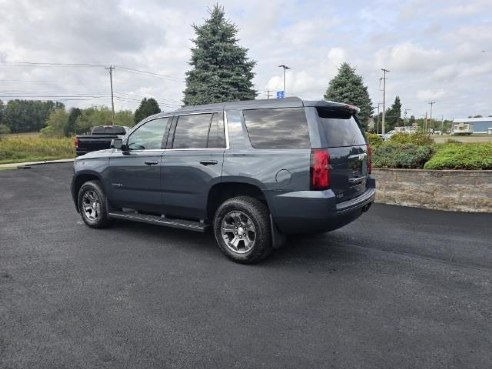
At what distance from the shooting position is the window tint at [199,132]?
4887 millimetres

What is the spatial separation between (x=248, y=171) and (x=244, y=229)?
2.40 feet

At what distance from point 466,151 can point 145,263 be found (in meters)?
6.71

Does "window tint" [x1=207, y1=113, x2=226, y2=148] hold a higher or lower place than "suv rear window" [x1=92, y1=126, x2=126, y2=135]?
lower

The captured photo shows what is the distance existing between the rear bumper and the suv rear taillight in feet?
0.28

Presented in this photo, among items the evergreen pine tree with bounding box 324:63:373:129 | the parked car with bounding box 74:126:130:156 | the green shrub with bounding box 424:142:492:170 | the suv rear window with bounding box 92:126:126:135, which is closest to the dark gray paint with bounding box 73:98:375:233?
the green shrub with bounding box 424:142:492:170

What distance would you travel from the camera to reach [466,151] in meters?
7.81

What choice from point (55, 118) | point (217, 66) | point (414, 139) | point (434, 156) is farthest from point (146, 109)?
point (434, 156)

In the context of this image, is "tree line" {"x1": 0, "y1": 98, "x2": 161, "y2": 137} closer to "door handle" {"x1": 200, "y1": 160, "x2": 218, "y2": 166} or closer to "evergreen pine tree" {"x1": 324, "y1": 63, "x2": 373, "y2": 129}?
"evergreen pine tree" {"x1": 324, "y1": 63, "x2": 373, "y2": 129}

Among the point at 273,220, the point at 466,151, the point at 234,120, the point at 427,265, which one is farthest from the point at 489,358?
the point at 466,151

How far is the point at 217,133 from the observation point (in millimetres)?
4891

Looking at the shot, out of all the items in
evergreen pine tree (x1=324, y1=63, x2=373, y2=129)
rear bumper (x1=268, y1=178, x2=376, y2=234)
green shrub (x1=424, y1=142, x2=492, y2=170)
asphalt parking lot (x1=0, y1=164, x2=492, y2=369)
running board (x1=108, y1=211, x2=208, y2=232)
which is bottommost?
asphalt parking lot (x1=0, y1=164, x2=492, y2=369)

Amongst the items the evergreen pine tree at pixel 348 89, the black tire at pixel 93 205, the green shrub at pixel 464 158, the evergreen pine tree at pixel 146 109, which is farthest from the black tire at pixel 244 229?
the evergreen pine tree at pixel 146 109

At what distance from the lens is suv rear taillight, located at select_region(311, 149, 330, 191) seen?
4.04 metres

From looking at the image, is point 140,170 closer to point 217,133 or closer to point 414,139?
point 217,133
